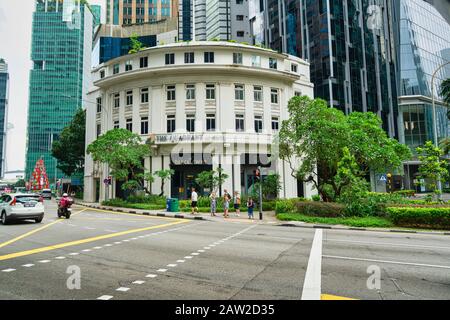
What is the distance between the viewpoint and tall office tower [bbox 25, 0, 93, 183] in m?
110

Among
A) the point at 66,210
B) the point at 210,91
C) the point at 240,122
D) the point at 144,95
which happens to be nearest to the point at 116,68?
the point at 144,95

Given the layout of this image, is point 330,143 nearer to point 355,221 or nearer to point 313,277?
point 355,221

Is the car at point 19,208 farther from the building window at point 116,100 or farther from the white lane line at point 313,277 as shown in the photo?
the building window at point 116,100

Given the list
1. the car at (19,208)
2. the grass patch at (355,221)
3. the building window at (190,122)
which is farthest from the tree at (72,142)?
the grass patch at (355,221)

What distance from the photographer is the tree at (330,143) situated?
747 inches

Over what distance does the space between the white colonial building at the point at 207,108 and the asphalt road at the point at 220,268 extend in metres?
19.3

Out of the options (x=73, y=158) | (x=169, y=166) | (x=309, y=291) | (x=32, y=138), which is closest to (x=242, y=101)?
(x=169, y=166)

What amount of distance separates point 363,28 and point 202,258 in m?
65.6

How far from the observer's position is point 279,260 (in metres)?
7.68

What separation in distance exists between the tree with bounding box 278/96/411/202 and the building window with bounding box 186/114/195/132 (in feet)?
38.1

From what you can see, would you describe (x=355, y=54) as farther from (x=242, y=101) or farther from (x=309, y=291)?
(x=309, y=291)

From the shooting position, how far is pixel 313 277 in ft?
20.1

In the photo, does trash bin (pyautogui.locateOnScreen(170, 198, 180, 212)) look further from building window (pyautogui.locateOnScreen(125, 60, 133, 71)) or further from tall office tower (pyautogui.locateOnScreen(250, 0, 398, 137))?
tall office tower (pyautogui.locateOnScreen(250, 0, 398, 137))

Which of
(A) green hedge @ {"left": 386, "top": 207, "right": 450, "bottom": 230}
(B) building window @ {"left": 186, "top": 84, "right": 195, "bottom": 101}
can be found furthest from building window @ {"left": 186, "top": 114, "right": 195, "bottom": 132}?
(A) green hedge @ {"left": 386, "top": 207, "right": 450, "bottom": 230}
